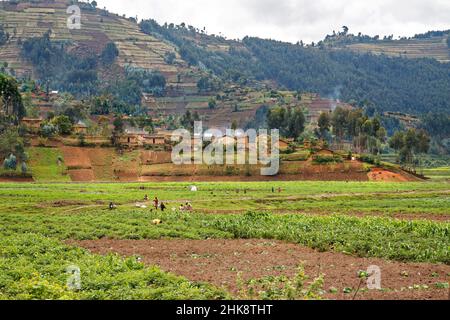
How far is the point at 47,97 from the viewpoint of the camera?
166 meters

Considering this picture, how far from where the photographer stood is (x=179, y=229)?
3541cm

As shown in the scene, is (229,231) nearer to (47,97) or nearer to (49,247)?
(49,247)

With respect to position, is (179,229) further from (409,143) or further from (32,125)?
(409,143)

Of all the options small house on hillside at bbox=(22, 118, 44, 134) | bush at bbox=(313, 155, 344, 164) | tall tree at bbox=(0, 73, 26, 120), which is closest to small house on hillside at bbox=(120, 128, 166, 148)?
small house on hillside at bbox=(22, 118, 44, 134)

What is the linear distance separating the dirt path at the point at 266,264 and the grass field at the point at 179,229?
1250 millimetres

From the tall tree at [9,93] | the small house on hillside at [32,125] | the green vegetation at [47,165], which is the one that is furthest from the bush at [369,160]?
the tall tree at [9,93]

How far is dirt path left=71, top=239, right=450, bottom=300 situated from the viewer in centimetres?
1976

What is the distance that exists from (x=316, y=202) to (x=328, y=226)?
2171cm

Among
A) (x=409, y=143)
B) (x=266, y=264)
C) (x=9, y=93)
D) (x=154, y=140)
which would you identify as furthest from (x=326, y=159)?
(x=266, y=264)

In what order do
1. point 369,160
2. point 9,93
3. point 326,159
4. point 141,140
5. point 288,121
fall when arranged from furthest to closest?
point 288,121 → point 141,140 → point 9,93 → point 369,160 → point 326,159

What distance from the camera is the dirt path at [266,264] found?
1976cm

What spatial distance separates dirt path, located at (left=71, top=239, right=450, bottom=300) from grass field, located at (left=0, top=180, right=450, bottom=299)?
1.25 m

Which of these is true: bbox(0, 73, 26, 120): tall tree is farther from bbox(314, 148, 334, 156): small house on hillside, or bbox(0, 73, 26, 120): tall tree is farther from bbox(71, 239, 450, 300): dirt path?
bbox(71, 239, 450, 300): dirt path

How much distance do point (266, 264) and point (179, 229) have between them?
1173 centimetres
